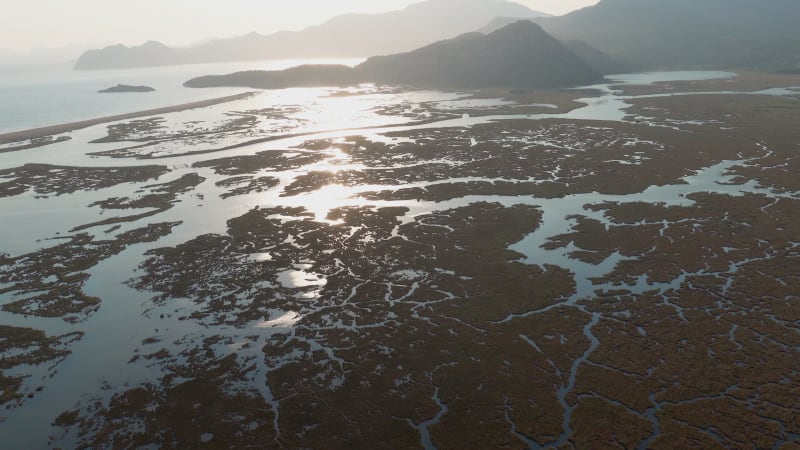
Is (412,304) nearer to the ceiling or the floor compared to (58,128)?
nearer to the floor

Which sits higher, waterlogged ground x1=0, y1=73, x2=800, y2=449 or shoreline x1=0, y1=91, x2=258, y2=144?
shoreline x1=0, y1=91, x2=258, y2=144

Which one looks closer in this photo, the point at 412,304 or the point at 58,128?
the point at 412,304

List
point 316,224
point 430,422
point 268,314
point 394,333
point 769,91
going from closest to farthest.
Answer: point 430,422, point 394,333, point 268,314, point 316,224, point 769,91

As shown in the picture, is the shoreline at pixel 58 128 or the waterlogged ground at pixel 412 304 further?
the shoreline at pixel 58 128

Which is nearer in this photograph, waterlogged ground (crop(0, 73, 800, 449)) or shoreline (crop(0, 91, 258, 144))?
waterlogged ground (crop(0, 73, 800, 449))

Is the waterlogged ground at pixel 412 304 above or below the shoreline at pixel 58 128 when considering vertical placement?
below

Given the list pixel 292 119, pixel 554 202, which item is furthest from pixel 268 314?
pixel 292 119

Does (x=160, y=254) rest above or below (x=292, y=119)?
below

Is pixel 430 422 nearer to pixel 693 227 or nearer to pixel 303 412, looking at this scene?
pixel 303 412
